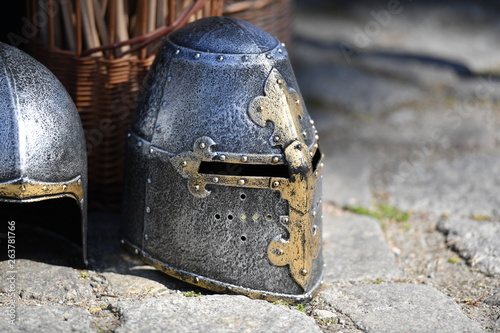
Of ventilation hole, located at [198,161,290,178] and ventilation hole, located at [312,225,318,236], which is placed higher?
ventilation hole, located at [198,161,290,178]

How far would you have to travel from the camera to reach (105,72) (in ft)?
7.11

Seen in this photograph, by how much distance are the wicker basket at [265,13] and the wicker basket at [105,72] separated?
0.91 feet

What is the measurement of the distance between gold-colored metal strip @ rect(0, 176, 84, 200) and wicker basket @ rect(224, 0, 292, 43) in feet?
3.33

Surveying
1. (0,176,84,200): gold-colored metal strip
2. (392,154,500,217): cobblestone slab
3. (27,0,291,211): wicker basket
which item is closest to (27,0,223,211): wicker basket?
(27,0,291,211): wicker basket

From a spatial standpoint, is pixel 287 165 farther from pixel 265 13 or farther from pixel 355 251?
pixel 265 13

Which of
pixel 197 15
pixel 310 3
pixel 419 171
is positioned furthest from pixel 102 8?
pixel 310 3

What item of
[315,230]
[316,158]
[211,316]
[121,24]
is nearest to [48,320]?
[211,316]

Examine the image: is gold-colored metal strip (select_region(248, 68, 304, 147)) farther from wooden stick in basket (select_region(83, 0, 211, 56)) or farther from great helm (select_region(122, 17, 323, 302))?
wooden stick in basket (select_region(83, 0, 211, 56))

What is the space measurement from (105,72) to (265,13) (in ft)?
2.68

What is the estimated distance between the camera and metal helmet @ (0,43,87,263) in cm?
169

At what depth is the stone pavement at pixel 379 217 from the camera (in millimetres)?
1805

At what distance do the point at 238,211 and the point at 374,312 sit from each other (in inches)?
18.9

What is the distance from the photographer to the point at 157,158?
1857mm

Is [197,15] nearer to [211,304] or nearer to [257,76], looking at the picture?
[257,76]
